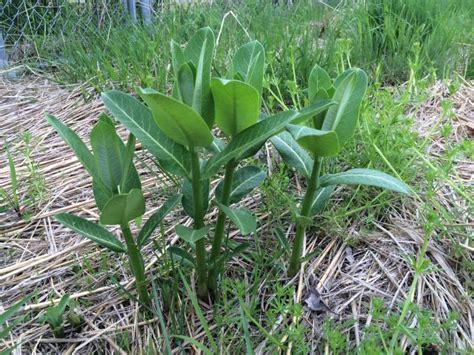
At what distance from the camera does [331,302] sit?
3.73ft

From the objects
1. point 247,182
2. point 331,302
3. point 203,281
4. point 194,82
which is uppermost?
point 194,82

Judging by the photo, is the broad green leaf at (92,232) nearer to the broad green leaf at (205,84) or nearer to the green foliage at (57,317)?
the green foliage at (57,317)

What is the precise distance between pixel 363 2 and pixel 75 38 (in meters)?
1.86

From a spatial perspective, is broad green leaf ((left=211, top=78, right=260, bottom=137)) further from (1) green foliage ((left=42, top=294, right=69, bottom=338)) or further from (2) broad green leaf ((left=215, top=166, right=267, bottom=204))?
(1) green foliage ((left=42, top=294, right=69, bottom=338))

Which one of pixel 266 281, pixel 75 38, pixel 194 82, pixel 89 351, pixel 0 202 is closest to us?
pixel 194 82

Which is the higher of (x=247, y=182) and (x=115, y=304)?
(x=247, y=182)

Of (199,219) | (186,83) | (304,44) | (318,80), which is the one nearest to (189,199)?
(199,219)

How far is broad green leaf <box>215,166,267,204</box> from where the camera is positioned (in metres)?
1.07

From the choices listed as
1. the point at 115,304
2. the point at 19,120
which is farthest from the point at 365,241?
the point at 19,120

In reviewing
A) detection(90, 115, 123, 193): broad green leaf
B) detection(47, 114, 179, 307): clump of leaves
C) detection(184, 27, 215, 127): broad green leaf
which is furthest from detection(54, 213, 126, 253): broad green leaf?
detection(184, 27, 215, 127): broad green leaf

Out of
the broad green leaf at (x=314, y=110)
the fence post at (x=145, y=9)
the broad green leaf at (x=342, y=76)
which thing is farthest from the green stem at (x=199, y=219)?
the fence post at (x=145, y=9)

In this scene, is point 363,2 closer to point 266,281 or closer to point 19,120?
point 19,120

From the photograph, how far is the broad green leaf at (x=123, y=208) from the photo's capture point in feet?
2.84

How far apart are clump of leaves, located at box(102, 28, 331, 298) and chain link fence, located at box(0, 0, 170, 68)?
2383mm
